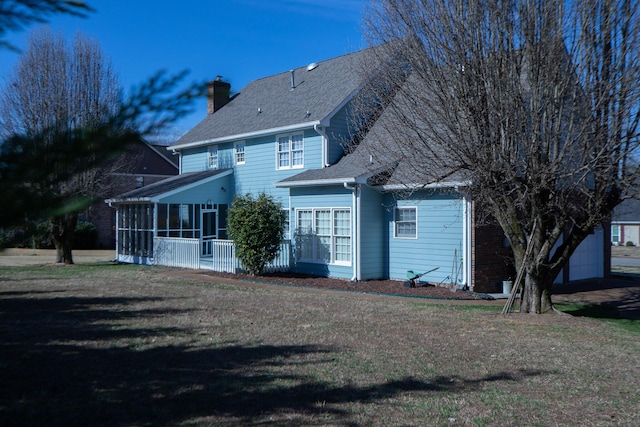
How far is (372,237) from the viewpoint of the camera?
731 inches

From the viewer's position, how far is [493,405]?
6.39 m

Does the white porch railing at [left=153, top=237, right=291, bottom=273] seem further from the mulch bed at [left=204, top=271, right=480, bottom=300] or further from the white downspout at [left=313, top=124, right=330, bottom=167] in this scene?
the white downspout at [left=313, top=124, right=330, bottom=167]

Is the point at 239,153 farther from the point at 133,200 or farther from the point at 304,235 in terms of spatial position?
the point at 304,235

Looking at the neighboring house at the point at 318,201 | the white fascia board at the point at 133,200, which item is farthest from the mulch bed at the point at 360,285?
the white fascia board at the point at 133,200

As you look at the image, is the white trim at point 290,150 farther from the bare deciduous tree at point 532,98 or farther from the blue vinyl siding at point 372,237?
the bare deciduous tree at point 532,98

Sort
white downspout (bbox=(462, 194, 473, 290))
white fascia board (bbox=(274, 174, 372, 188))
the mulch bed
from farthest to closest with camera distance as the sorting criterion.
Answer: white fascia board (bbox=(274, 174, 372, 188)), white downspout (bbox=(462, 194, 473, 290)), the mulch bed

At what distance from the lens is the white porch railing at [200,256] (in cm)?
2059

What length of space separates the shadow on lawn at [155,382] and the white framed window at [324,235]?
9734 millimetres

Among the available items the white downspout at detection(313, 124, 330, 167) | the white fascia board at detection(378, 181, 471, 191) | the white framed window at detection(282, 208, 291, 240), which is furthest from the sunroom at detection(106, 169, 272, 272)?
the white fascia board at detection(378, 181, 471, 191)

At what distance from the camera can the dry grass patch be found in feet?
19.8

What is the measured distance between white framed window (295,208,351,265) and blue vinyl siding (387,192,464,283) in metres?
1.80

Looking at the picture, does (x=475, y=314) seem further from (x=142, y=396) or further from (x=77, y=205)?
(x=77, y=205)

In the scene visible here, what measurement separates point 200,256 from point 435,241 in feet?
32.0

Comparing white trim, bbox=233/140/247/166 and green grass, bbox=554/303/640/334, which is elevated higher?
white trim, bbox=233/140/247/166
